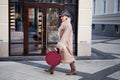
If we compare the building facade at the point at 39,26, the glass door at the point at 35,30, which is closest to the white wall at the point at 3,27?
the building facade at the point at 39,26

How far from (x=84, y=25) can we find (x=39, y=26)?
1943 millimetres

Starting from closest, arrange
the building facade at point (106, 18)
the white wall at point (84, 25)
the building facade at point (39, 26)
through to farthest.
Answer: the building facade at point (39, 26) < the white wall at point (84, 25) < the building facade at point (106, 18)

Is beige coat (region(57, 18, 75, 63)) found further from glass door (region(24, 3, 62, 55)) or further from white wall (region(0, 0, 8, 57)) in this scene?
white wall (region(0, 0, 8, 57))

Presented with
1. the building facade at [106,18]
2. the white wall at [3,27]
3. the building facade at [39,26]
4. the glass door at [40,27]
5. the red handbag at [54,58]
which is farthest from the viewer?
the building facade at [106,18]

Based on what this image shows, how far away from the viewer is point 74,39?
Result: 1185cm

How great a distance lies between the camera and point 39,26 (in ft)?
38.0

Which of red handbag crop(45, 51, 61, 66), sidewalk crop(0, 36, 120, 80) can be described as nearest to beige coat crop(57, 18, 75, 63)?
red handbag crop(45, 51, 61, 66)

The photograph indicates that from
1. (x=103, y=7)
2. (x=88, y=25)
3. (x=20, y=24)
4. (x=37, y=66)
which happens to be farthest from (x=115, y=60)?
(x=103, y=7)

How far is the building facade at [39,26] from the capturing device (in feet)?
37.1

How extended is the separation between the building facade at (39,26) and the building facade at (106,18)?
1186cm

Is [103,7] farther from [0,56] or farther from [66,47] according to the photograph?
[66,47]

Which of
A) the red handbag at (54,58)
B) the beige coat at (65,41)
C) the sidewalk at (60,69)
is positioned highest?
the beige coat at (65,41)

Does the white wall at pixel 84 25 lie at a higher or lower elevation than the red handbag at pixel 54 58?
higher

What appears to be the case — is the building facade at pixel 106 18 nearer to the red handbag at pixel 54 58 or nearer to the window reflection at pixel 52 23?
the window reflection at pixel 52 23
